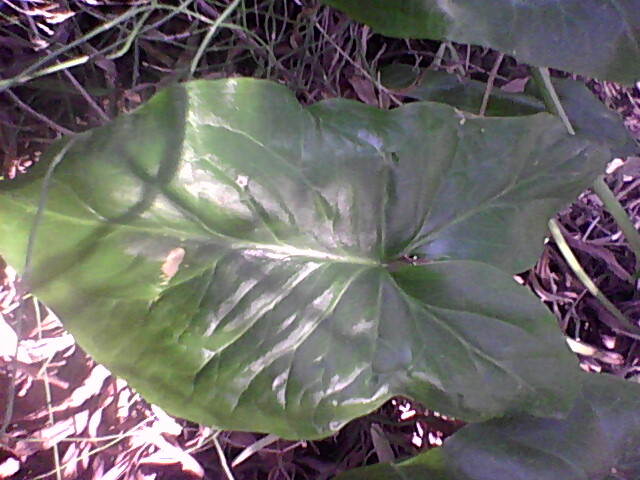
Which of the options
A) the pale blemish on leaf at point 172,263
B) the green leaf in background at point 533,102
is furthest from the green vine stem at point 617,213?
the pale blemish on leaf at point 172,263

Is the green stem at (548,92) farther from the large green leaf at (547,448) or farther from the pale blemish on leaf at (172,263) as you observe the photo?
the pale blemish on leaf at (172,263)

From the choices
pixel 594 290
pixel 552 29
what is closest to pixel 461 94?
pixel 552 29

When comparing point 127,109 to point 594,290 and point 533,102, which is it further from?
point 594,290

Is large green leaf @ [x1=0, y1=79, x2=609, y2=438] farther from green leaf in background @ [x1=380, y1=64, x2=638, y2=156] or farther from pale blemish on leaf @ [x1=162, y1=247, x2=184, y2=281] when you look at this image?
green leaf in background @ [x1=380, y1=64, x2=638, y2=156]

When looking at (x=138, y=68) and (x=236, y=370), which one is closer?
(x=236, y=370)

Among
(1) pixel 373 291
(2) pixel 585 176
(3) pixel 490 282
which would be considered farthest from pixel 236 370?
(2) pixel 585 176

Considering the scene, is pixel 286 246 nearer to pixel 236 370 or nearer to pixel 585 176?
pixel 236 370
